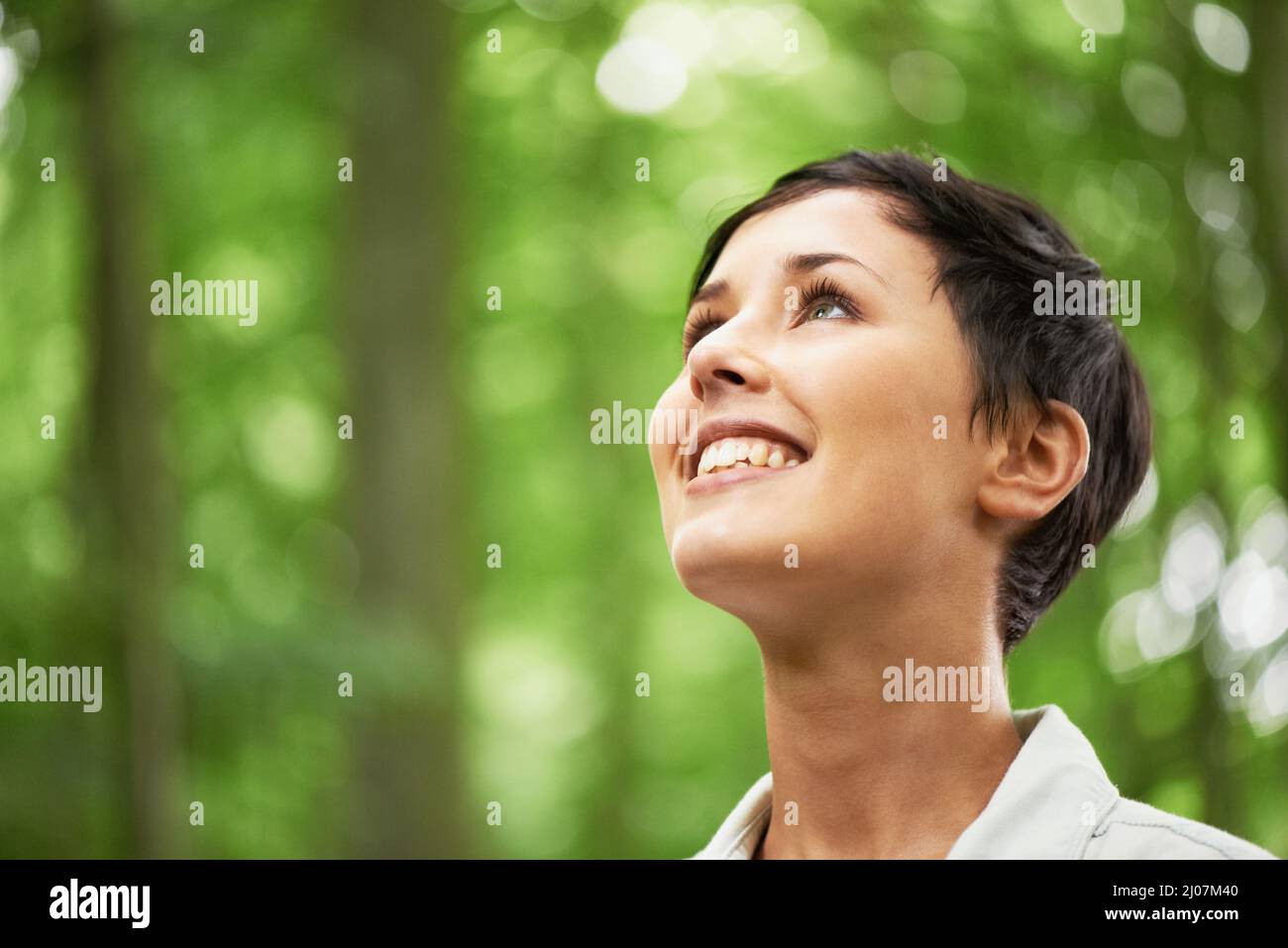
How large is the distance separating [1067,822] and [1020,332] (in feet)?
2.03

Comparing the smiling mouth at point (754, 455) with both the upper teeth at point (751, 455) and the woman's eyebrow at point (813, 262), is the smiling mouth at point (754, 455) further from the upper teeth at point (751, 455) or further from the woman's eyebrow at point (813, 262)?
the woman's eyebrow at point (813, 262)

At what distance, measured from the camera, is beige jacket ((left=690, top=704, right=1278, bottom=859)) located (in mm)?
1379

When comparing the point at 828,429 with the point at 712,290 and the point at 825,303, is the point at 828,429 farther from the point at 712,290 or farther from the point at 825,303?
the point at 712,290

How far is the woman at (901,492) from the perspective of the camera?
144 centimetres

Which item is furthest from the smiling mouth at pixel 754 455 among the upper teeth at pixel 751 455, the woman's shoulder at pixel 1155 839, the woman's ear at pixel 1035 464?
the woman's shoulder at pixel 1155 839

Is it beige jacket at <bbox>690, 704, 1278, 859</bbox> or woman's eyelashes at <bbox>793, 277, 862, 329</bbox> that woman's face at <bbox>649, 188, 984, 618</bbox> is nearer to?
woman's eyelashes at <bbox>793, 277, 862, 329</bbox>

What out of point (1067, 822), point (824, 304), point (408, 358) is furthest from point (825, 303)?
point (408, 358)

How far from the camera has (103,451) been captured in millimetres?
3234

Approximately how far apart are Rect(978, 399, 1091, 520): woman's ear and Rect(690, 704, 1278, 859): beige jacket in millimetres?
297

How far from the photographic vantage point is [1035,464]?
1529 mm

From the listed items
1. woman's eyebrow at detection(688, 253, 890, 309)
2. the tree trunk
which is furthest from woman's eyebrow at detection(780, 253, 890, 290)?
the tree trunk

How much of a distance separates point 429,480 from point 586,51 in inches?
66.7
